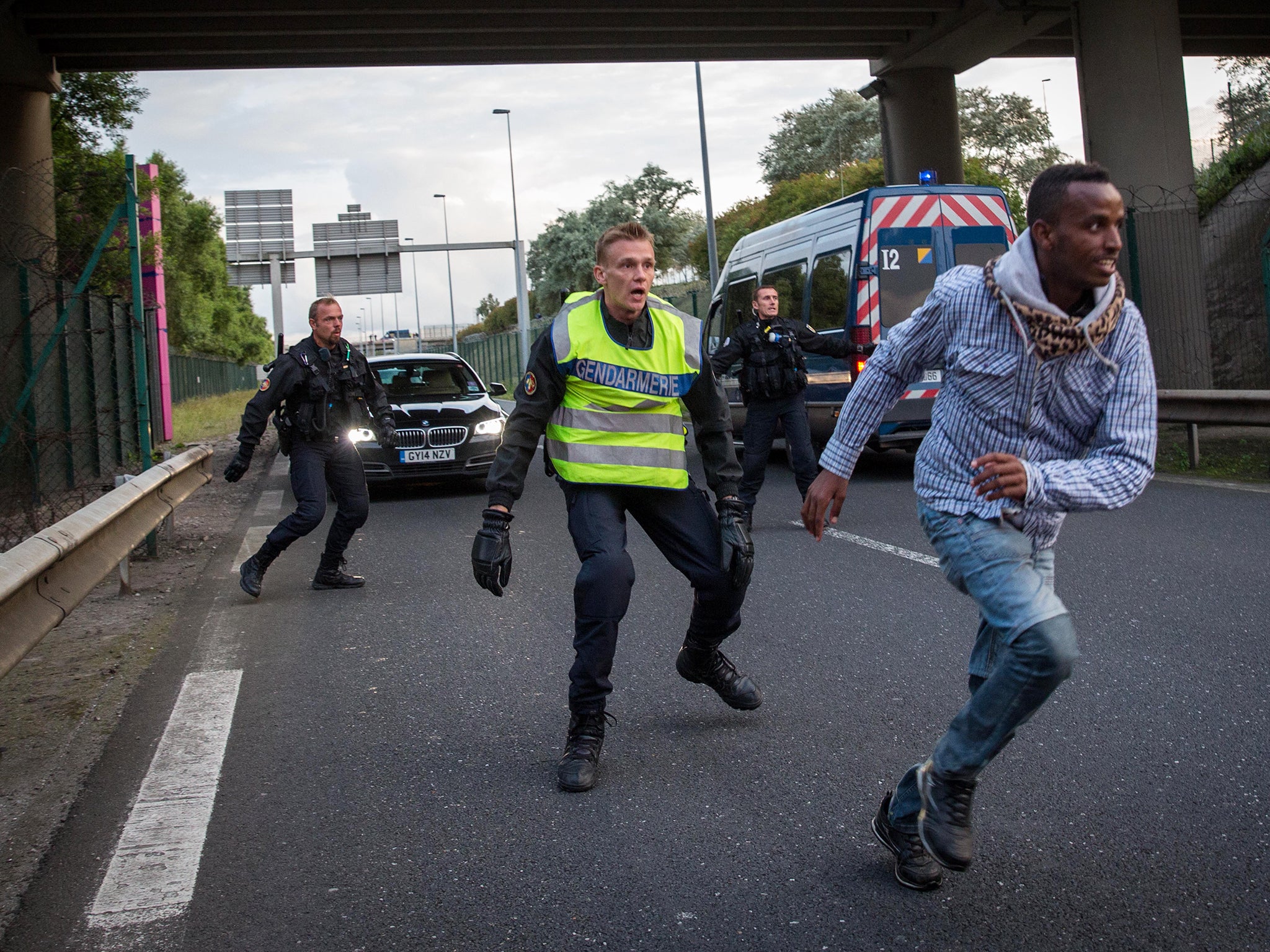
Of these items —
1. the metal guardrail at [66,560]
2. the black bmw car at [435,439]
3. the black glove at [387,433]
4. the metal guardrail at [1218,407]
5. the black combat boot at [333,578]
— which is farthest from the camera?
the black bmw car at [435,439]

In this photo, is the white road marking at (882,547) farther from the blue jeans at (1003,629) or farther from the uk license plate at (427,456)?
the uk license plate at (427,456)

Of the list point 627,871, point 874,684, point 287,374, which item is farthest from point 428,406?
point 627,871

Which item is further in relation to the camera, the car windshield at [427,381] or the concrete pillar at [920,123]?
the concrete pillar at [920,123]

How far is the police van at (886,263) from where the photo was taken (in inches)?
487

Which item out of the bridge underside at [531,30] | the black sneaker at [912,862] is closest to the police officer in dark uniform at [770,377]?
the black sneaker at [912,862]

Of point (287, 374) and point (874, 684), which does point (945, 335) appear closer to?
point (874, 684)

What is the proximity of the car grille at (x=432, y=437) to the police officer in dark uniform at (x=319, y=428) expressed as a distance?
15.6ft

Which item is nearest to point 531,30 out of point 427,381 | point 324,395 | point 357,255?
point 427,381

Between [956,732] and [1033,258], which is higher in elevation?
[1033,258]

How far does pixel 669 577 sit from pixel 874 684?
291 cm

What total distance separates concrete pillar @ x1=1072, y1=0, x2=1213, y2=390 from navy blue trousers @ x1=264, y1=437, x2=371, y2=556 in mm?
11708

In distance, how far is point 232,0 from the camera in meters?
17.2

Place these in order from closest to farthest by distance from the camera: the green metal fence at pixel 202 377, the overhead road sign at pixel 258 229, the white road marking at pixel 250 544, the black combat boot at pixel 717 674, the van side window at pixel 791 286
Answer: the black combat boot at pixel 717 674 < the white road marking at pixel 250 544 < the van side window at pixel 791 286 < the overhead road sign at pixel 258 229 < the green metal fence at pixel 202 377

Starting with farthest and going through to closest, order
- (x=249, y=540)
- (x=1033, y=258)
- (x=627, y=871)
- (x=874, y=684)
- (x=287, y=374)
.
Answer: (x=249, y=540) → (x=287, y=374) → (x=874, y=684) → (x=627, y=871) → (x=1033, y=258)
